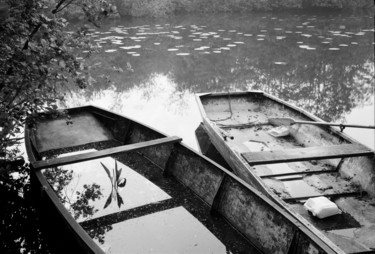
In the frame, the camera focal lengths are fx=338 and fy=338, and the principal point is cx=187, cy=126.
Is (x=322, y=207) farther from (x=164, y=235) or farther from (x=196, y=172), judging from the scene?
(x=164, y=235)

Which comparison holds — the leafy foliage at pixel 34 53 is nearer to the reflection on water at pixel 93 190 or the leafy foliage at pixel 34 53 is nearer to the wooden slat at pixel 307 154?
the reflection on water at pixel 93 190

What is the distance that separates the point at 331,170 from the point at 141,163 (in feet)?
10.4

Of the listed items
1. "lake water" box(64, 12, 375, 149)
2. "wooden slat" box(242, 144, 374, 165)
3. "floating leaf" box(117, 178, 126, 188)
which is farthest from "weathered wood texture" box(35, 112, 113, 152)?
"wooden slat" box(242, 144, 374, 165)

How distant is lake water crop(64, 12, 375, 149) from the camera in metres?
8.74

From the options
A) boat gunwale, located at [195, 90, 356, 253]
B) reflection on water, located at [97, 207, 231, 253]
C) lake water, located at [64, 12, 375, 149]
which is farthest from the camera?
lake water, located at [64, 12, 375, 149]

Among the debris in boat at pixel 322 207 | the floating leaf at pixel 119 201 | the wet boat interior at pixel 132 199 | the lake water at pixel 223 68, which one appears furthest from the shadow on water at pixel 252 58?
the debris in boat at pixel 322 207

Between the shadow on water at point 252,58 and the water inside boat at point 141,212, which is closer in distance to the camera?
the water inside boat at point 141,212

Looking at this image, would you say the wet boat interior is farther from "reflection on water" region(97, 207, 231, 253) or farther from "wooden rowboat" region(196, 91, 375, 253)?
"wooden rowboat" region(196, 91, 375, 253)

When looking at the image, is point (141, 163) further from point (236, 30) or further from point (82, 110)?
point (236, 30)

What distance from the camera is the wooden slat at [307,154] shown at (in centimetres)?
480

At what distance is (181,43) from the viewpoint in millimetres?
16312

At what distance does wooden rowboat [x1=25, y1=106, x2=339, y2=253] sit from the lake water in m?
1.35

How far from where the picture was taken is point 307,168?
575 cm

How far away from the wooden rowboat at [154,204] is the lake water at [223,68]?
135 cm
